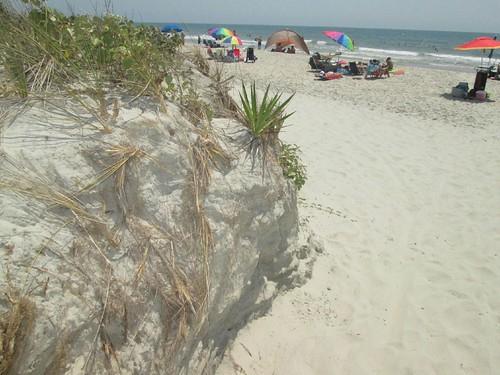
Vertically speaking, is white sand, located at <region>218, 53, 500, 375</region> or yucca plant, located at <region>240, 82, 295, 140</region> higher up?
yucca plant, located at <region>240, 82, 295, 140</region>

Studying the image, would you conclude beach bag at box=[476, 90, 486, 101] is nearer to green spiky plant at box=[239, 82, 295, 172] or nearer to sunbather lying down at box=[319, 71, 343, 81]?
sunbather lying down at box=[319, 71, 343, 81]

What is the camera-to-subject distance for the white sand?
2705mm

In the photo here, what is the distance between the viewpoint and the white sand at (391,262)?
2705 millimetres

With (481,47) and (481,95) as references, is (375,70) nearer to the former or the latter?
(481,47)

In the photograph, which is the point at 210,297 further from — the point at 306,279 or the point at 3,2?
the point at 3,2

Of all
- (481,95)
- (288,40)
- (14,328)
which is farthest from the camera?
(288,40)

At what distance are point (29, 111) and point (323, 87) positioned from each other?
1310cm

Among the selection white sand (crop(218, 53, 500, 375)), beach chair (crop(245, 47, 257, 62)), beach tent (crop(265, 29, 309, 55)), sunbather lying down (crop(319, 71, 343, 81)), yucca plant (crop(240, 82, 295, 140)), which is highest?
beach tent (crop(265, 29, 309, 55))

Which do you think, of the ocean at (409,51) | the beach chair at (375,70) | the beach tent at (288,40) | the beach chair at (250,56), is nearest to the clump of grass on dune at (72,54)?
the ocean at (409,51)

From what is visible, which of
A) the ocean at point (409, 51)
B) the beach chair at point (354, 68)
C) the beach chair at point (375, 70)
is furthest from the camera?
the ocean at point (409, 51)

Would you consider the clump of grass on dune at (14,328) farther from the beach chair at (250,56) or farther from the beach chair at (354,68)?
the beach chair at (250,56)

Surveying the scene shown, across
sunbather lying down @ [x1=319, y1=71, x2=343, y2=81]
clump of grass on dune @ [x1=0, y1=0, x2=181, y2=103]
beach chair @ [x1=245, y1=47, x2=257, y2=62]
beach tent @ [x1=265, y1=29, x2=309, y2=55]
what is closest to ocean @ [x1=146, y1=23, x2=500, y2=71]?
clump of grass on dune @ [x1=0, y1=0, x2=181, y2=103]

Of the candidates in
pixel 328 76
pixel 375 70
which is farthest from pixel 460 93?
pixel 328 76

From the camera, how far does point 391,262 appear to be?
3822 millimetres
